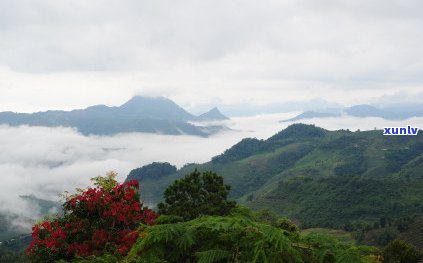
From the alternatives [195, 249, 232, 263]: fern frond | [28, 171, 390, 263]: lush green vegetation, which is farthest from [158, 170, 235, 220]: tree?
[195, 249, 232, 263]: fern frond

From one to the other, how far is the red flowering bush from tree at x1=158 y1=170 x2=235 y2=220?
561 inches

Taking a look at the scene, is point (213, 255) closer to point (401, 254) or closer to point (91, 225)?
point (91, 225)

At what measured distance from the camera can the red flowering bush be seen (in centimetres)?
2152

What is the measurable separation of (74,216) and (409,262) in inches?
1921

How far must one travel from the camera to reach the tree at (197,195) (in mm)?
38031

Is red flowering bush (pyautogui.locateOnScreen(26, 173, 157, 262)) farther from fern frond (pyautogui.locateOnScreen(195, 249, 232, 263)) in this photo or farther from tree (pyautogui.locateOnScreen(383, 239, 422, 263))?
tree (pyautogui.locateOnScreen(383, 239, 422, 263))

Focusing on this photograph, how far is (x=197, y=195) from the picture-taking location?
129 feet

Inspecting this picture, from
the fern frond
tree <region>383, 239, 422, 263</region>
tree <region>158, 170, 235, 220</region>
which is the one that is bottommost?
tree <region>383, 239, 422, 263</region>

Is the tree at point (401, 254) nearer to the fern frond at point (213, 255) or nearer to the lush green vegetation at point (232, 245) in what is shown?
the lush green vegetation at point (232, 245)

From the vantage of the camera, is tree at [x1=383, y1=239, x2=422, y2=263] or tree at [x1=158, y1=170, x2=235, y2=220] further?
tree at [x1=383, y1=239, x2=422, y2=263]

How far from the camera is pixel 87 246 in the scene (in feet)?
70.2

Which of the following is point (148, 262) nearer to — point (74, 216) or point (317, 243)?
point (317, 243)

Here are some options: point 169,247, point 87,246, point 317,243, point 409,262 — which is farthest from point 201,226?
point 409,262

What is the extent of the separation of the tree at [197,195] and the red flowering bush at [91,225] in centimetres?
1426
